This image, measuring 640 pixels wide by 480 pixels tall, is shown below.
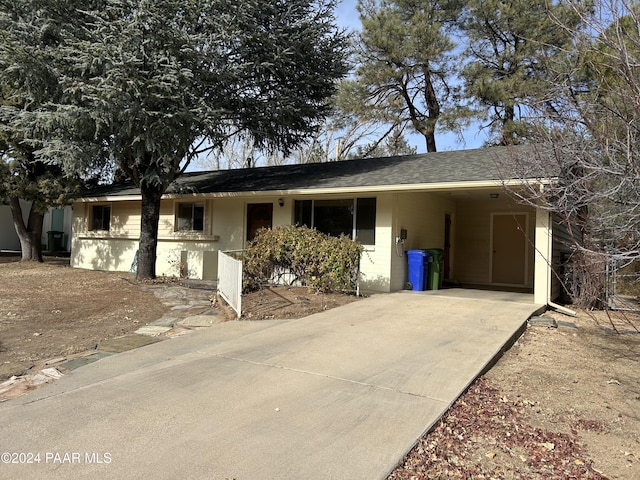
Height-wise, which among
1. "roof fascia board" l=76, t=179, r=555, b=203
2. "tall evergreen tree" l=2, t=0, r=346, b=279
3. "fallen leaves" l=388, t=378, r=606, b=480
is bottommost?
"fallen leaves" l=388, t=378, r=606, b=480

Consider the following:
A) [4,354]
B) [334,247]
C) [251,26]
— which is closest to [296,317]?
[334,247]

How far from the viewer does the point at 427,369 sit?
4.76 meters

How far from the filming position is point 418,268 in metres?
10.1

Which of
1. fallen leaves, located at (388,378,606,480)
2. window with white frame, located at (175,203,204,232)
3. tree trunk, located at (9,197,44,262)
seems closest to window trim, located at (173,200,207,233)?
window with white frame, located at (175,203,204,232)

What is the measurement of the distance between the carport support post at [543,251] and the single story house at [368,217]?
0.06 ft

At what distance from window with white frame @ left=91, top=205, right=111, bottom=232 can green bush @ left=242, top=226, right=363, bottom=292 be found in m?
8.14

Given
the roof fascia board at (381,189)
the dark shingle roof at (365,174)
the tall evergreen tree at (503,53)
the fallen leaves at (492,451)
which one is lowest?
the fallen leaves at (492,451)

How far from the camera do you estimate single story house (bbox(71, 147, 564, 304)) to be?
9914 millimetres

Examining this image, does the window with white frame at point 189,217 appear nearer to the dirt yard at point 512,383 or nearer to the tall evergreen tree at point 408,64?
the dirt yard at point 512,383

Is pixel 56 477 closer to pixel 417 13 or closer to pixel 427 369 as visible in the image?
pixel 427 369

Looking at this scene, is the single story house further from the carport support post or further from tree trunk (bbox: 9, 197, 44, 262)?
tree trunk (bbox: 9, 197, 44, 262)

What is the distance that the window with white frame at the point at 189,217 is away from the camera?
13398 mm

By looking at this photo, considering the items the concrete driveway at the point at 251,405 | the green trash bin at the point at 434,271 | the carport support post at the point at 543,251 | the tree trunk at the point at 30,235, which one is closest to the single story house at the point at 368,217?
the carport support post at the point at 543,251

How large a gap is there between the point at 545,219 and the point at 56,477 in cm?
849
